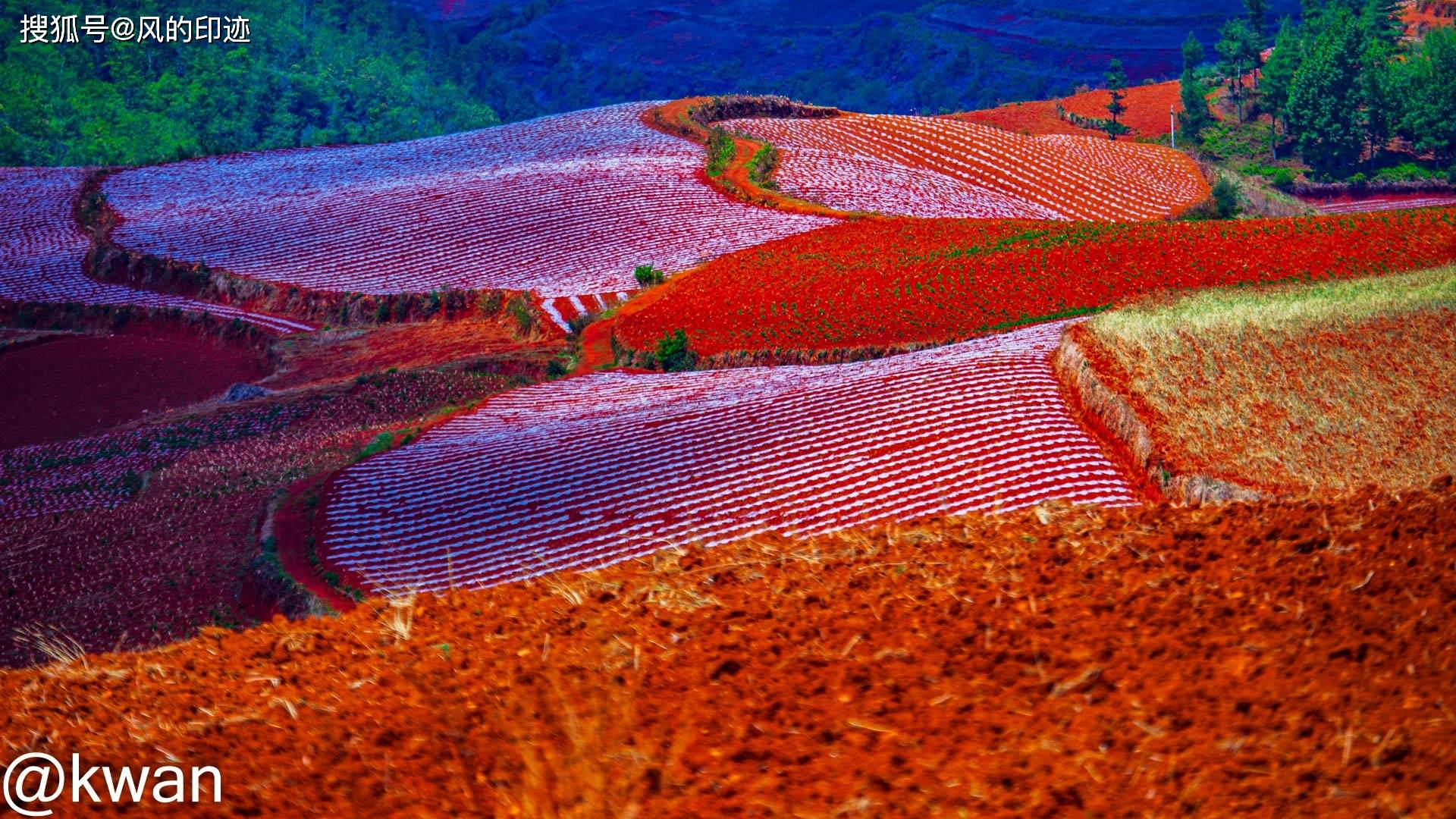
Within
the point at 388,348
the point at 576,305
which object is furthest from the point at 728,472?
the point at 388,348

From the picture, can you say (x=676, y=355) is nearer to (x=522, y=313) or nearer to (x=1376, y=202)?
(x=522, y=313)

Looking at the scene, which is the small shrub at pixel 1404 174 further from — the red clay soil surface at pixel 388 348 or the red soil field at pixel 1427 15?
the red clay soil surface at pixel 388 348

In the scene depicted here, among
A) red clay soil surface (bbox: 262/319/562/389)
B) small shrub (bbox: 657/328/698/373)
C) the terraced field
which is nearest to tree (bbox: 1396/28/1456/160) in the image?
the terraced field

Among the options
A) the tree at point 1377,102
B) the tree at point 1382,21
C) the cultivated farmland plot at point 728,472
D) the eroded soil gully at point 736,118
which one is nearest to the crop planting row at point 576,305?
the eroded soil gully at point 736,118

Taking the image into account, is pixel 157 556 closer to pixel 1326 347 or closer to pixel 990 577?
pixel 990 577

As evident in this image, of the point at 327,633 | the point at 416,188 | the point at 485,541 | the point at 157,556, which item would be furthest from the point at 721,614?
the point at 416,188
